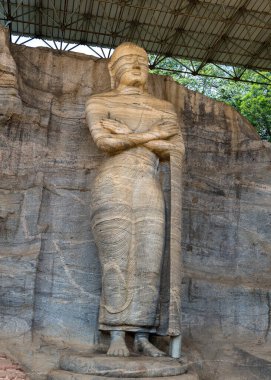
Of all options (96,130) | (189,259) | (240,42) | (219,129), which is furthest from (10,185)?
(240,42)

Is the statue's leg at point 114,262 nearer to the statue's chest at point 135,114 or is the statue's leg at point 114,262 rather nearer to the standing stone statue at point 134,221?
the standing stone statue at point 134,221

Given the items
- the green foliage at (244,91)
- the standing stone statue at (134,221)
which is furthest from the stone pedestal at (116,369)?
the green foliage at (244,91)

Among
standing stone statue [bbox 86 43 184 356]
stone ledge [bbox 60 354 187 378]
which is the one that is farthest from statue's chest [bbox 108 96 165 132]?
stone ledge [bbox 60 354 187 378]

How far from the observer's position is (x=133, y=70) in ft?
22.9

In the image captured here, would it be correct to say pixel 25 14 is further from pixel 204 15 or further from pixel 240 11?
pixel 240 11

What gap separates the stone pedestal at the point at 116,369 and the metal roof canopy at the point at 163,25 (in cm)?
892

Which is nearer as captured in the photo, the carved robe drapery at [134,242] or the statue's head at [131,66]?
the carved robe drapery at [134,242]

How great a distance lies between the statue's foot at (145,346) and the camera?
17.7 feet

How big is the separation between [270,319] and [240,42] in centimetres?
878

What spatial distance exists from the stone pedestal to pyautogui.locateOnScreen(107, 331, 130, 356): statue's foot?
155 mm

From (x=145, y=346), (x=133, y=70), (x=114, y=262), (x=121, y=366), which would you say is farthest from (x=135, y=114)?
(x=121, y=366)

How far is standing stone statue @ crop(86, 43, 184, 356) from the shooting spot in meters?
5.57

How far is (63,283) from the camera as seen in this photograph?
253 inches

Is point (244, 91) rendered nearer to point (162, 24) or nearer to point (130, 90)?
point (162, 24)
